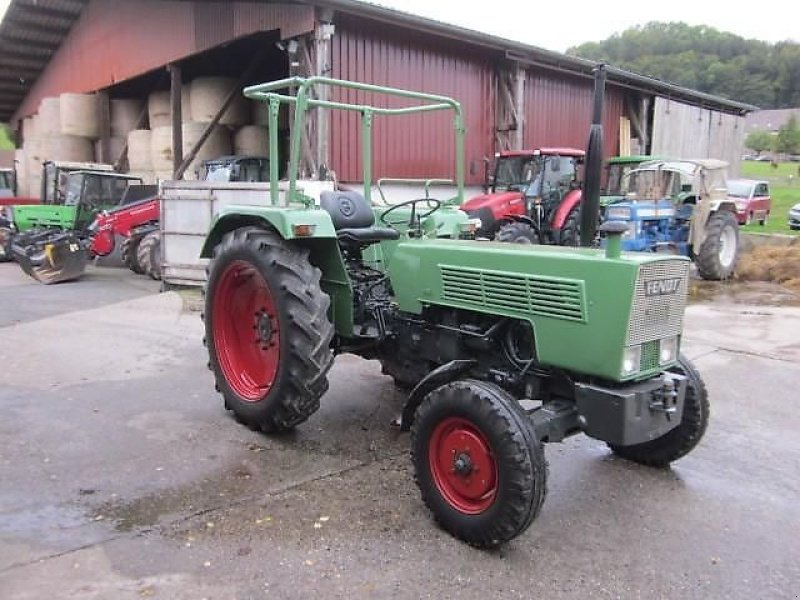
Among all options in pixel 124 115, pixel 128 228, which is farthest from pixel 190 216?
pixel 124 115

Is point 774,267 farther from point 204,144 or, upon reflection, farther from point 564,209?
point 204,144

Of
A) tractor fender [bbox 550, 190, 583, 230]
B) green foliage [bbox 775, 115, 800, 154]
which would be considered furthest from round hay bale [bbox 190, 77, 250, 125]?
green foliage [bbox 775, 115, 800, 154]

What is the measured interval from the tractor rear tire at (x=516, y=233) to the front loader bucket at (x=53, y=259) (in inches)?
244

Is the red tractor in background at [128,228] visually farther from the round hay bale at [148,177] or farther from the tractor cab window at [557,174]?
the tractor cab window at [557,174]

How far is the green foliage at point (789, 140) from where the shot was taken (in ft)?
179

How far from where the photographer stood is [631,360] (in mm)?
2820

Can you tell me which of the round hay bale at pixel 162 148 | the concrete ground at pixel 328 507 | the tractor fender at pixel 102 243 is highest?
the round hay bale at pixel 162 148

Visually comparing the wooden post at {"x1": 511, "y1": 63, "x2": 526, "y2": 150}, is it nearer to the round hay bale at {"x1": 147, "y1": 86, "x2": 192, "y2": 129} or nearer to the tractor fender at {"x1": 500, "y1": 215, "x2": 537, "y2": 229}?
the tractor fender at {"x1": 500, "y1": 215, "x2": 537, "y2": 229}

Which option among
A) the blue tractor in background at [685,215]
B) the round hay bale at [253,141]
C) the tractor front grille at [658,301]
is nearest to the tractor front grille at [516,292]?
the tractor front grille at [658,301]

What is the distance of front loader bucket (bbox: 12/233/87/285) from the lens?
415 inches

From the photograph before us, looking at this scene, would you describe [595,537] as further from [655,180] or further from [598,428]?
[655,180]

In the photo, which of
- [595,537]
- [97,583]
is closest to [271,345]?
[97,583]

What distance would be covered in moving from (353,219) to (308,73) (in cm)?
676

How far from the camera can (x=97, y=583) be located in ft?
8.32
